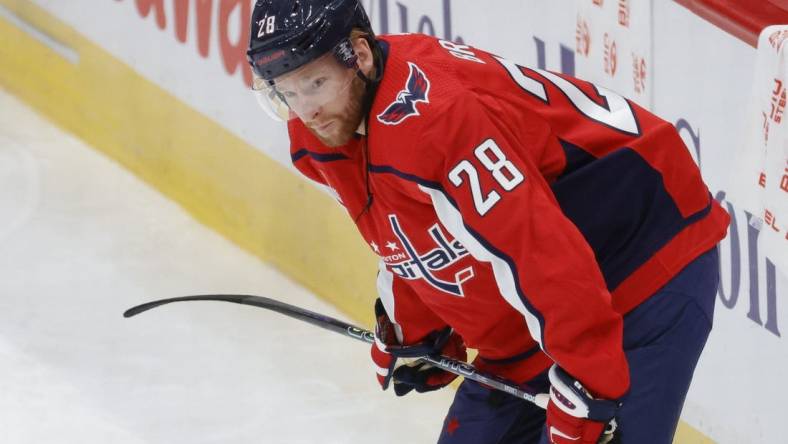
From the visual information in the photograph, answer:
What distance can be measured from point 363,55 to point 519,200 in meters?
0.34

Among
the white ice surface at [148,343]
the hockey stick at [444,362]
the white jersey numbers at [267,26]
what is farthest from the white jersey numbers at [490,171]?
the white ice surface at [148,343]

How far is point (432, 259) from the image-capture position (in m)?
2.23

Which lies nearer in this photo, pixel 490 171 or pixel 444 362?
pixel 490 171

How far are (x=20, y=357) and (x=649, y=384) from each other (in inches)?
86.6

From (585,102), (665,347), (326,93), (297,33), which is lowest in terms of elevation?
(665,347)

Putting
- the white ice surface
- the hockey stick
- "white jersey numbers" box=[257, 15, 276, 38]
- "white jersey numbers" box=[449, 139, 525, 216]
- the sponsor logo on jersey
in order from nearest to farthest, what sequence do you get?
"white jersey numbers" box=[449, 139, 525, 216], "white jersey numbers" box=[257, 15, 276, 38], the sponsor logo on jersey, the hockey stick, the white ice surface

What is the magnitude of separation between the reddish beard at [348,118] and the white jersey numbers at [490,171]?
0.73ft

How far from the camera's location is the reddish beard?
211 centimetres

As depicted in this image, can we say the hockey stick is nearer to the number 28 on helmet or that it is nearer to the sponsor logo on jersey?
the sponsor logo on jersey

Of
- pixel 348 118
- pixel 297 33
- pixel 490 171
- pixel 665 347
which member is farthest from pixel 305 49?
pixel 665 347

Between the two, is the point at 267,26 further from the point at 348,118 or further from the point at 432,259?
the point at 432,259

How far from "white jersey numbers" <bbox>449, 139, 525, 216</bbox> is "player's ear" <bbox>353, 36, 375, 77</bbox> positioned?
9.2 inches

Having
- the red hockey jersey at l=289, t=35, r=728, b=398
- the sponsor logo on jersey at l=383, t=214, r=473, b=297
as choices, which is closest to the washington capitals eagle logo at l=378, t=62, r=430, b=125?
the red hockey jersey at l=289, t=35, r=728, b=398

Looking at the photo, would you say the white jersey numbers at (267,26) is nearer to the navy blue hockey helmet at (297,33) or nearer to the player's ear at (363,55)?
the navy blue hockey helmet at (297,33)
